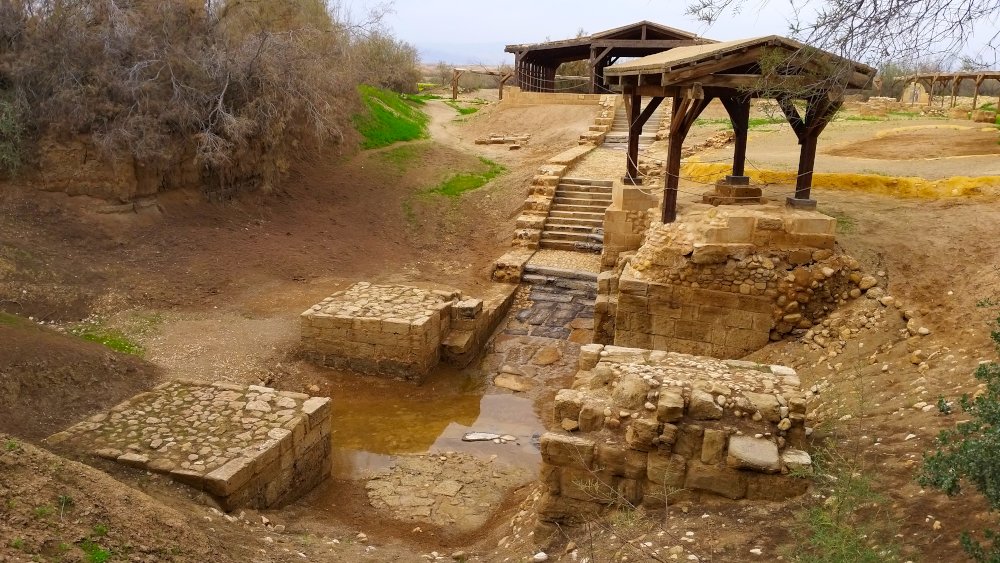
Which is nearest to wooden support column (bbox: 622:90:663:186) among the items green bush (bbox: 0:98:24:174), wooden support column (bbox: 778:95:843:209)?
wooden support column (bbox: 778:95:843:209)

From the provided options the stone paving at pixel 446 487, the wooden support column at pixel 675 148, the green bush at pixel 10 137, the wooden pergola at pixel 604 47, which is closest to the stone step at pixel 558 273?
the wooden support column at pixel 675 148

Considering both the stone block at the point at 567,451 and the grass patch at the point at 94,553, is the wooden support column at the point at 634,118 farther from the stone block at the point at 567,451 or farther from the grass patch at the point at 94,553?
the grass patch at the point at 94,553

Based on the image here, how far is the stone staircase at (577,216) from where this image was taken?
587 inches

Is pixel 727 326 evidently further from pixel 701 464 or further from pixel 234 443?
pixel 234 443

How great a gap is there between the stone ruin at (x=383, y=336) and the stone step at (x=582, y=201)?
6.18m

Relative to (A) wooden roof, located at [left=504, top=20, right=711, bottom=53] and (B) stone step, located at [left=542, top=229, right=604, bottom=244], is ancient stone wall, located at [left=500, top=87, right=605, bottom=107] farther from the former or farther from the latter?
(B) stone step, located at [left=542, top=229, right=604, bottom=244]

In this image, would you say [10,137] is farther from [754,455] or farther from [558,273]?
[754,455]

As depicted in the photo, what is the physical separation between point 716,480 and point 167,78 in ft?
39.2

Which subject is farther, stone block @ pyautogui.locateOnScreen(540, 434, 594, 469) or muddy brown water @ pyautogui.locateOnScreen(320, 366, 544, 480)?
muddy brown water @ pyautogui.locateOnScreen(320, 366, 544, 480)

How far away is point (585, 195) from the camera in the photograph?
634 inches

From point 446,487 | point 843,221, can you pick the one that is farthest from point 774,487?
point 843,221

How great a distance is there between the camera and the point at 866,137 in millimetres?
17469

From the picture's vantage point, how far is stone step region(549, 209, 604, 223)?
50.7ft

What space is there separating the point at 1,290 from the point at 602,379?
863 centimetres
